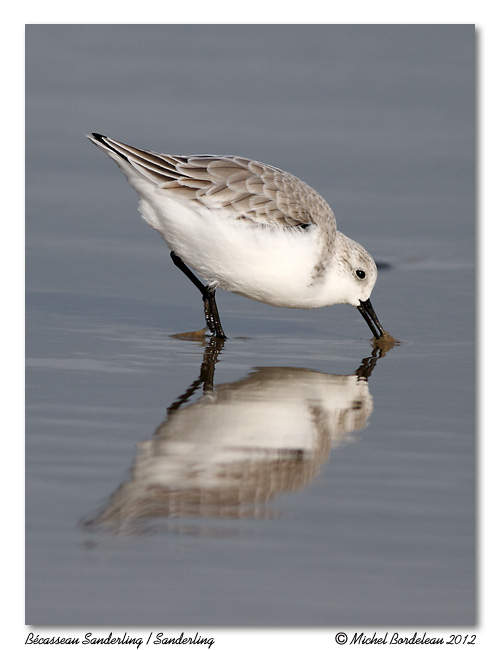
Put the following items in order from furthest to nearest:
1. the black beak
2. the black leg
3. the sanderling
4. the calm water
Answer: the black beak < the black leg < the sanderling < the calm water

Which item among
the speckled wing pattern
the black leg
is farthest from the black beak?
the black leg

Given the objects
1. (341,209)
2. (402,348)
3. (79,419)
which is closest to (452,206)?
(341,209)

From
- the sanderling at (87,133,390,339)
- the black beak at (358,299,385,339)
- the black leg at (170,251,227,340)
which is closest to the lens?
the sanderling at (87,133,390,339)

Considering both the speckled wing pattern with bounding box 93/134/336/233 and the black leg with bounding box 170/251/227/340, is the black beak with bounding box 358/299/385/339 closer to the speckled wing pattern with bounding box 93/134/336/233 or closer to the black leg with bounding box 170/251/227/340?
the speckled wing pattern with bounding box 93/134/336/233

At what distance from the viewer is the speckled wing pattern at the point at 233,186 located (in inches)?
357

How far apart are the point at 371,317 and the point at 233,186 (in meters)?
1.81

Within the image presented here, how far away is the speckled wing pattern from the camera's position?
908 centimetres

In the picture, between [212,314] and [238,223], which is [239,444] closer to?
[238,223]

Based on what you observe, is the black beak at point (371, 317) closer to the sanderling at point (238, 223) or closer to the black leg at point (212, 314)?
the sanderling at point (238, 223)

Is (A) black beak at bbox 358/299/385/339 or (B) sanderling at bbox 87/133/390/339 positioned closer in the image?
(B) sanderling at bbox 87/133/390/339

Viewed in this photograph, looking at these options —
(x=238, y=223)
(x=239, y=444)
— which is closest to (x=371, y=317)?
(x=238, y=223)

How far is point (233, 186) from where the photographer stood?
926cm

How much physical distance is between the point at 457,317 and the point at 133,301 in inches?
120

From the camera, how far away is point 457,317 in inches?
416
